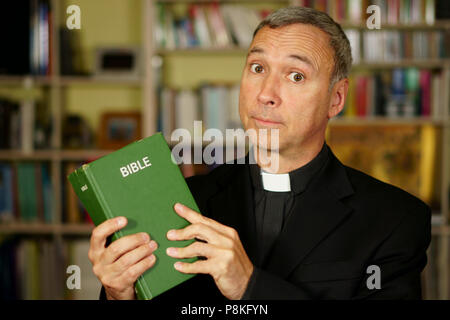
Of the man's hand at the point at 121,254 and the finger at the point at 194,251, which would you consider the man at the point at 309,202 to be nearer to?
the man's hand at the point at 121,254

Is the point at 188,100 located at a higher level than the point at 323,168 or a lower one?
higher

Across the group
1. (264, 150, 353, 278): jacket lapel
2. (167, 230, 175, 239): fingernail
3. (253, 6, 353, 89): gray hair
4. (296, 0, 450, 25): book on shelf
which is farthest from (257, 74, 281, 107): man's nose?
(296, 0, 450, 25): book on shelf

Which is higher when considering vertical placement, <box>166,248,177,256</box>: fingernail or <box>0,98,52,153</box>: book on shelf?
<box>0,98,52,153</box>: book on shelf

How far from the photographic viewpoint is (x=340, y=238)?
1056 mm

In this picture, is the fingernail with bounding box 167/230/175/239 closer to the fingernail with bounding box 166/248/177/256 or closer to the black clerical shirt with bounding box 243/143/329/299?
the fingernail with bounding box 166/248/177/256

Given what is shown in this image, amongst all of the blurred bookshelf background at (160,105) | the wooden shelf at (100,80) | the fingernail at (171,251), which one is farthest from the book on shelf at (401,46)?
the fingernail at (171,251)

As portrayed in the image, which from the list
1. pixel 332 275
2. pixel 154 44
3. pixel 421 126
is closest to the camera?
pixel 332 275

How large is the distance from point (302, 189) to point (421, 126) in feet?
6.61

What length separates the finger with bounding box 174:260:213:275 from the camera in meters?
0.82

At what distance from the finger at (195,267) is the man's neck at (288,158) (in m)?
0.43

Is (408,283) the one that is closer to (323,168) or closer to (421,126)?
(323,168)

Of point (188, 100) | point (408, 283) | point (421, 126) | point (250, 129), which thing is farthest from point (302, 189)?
point (421, 126)

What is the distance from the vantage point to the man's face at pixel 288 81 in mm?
1037
